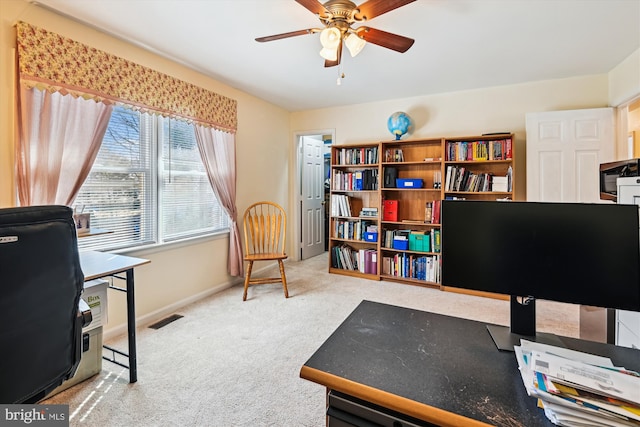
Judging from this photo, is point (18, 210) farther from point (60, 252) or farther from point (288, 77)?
point (288, 77)

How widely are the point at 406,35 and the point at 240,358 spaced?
2.78 metres

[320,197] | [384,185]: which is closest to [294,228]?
[320,197]

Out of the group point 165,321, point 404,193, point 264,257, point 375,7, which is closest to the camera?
point 375,7

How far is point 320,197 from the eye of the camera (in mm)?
5473

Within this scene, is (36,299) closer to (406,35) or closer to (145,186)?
(145,186)

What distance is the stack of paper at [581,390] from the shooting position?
619mm

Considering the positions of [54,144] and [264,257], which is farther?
[264,257]

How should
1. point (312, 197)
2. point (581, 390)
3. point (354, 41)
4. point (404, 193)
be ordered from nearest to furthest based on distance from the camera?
1. point (581, 390)
2. point (354, 41)
3. point (404, 193)
4. point (312, 197)

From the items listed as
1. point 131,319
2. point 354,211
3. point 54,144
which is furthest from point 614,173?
point 54,144

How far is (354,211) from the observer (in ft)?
14.6

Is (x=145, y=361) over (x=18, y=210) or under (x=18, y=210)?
under

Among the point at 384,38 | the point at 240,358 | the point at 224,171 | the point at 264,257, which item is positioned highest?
the point at 384,38

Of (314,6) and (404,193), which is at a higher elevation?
(314,6)

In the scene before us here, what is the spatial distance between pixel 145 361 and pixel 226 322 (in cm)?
72
